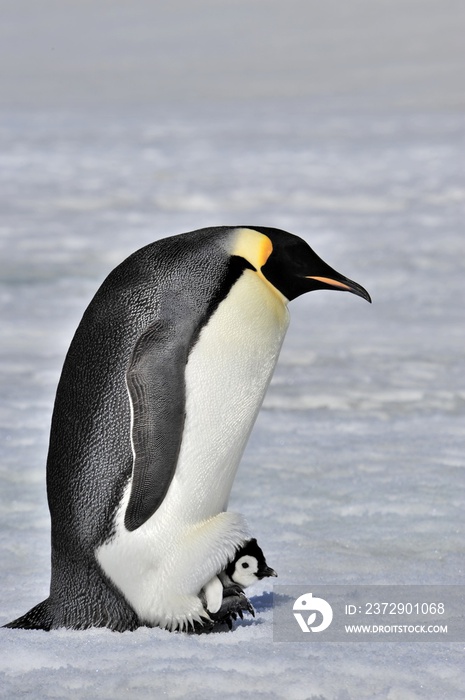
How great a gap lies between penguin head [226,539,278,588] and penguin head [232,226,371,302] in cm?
65

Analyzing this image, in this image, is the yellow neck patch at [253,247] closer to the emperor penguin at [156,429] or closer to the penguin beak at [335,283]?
the emperor penguin at [156,429]

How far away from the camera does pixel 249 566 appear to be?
122 inches

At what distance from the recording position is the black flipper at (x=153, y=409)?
115 inches

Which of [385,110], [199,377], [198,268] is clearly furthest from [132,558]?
[385,110]

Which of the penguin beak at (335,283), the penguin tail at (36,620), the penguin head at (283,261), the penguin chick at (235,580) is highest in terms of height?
the penguin head at (283,261)

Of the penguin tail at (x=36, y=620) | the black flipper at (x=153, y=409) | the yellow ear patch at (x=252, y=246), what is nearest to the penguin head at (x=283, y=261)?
the yellow ear patch at (x=252, y=246)

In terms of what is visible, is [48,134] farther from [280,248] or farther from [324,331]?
[280,248]

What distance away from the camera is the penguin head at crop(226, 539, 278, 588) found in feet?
10.2

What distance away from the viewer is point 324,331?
805 centimetres

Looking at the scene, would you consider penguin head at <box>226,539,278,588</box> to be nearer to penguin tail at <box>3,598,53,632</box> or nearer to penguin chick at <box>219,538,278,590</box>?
penguin chick at <box>219,538,278,590</box>

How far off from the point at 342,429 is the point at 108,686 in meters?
3.41

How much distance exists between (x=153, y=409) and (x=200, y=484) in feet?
0.81

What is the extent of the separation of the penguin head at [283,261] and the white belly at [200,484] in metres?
0.06

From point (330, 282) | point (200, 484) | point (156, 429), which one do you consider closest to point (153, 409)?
point (156, 429)
